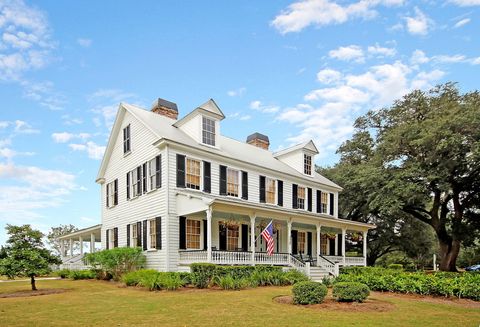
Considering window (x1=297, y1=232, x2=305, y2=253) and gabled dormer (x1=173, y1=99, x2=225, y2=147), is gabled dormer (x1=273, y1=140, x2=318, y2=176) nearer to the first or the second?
window (x1=297, y1=232, x2=305, y2=253)

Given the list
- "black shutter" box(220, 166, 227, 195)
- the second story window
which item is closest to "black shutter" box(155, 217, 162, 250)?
"black shutter" box(220, 166, 227, 195)

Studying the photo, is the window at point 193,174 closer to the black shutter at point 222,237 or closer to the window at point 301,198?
the black shutter at point 222,237

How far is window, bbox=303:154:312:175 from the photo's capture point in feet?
95.4

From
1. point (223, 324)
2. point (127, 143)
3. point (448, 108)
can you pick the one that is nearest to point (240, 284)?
point (223, 324)

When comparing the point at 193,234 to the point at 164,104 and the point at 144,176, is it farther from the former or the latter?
the point at 164,104

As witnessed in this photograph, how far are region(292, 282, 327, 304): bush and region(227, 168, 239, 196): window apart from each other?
37.2ft

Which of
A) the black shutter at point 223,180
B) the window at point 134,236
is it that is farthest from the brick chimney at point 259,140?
the window at point 134,236

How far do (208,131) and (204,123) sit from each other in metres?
0.51

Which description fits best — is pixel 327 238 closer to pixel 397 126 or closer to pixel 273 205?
pixel 273 205

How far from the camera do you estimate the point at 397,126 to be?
30797 mm

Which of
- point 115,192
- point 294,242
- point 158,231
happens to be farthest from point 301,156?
point 158,231

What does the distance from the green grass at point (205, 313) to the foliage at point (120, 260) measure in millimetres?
6163

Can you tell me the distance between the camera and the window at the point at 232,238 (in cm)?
2186

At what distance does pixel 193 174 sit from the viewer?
68.0 ft
